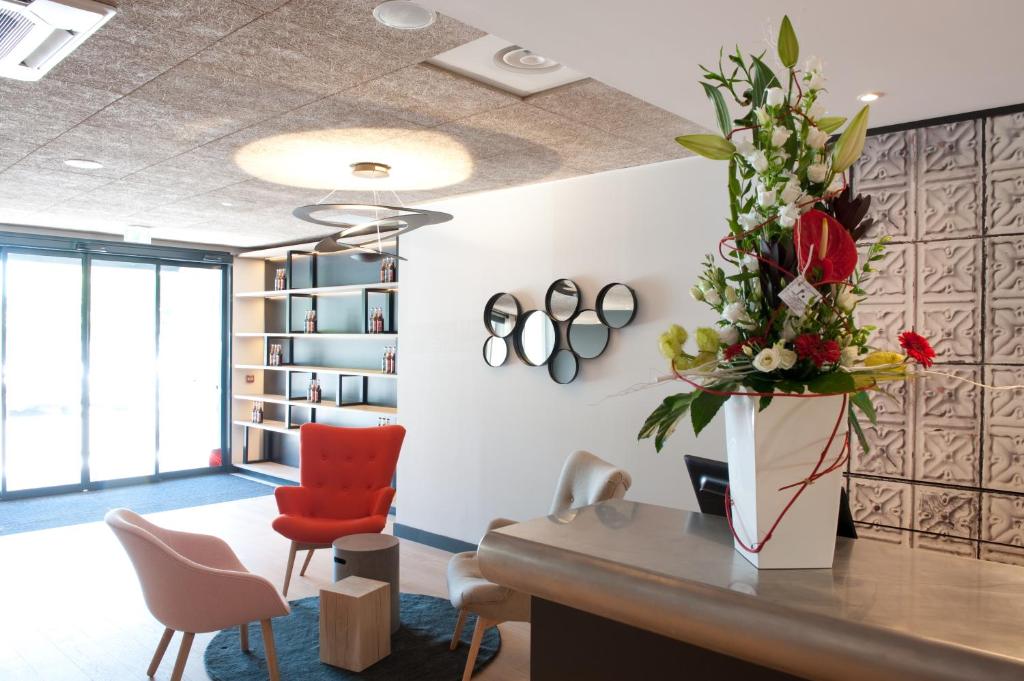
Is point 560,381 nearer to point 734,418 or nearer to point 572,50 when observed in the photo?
point 572,50

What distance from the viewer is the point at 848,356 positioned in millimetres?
1021

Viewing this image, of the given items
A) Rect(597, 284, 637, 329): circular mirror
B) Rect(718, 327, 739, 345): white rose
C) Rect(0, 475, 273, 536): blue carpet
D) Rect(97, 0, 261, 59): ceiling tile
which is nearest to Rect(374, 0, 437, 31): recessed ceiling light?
Rect(97, 0, 261, 59): ceiling tile

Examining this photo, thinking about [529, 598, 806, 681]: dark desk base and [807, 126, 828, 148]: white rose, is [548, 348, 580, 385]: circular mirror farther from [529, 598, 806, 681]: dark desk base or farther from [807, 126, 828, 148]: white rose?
[807, 126, 828, 148]: white rose

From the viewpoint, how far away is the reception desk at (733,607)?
0.76m

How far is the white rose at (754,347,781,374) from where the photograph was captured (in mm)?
982

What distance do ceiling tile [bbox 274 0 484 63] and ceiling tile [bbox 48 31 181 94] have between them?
0.67m

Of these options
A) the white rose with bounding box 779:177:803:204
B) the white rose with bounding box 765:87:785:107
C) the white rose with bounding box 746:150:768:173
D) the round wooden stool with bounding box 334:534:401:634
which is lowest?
the round wooden stool with bounding box 334:534:401:634

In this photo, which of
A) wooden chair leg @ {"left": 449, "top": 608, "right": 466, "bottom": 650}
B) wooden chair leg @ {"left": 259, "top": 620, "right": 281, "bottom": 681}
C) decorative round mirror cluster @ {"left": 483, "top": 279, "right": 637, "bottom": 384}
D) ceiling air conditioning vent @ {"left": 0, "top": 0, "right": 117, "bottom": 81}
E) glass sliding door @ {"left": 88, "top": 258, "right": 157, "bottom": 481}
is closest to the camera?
ceiling air conditioning vent @ {"left": 0, "top": 0, "right": 117, "bottom": 81}

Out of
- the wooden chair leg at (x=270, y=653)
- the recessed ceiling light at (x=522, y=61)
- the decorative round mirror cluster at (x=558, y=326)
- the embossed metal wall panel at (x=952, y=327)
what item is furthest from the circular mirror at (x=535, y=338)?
the wooden chair leg at (x=270, y=653)

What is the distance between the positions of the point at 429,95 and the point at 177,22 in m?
1.03

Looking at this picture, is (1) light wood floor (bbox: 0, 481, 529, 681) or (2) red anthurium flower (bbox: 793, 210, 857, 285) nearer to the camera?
(2) red anthurium flower (bbox: 793, 210, 857, 285)

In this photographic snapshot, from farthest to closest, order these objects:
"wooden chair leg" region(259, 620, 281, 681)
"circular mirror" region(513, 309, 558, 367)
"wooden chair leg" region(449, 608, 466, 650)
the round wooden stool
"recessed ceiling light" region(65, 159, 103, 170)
Answer: "circular mirror" region(513, 309, 558, 367), "recessed ceiling light" region(65, 159, 103, 170), the round wooden stool, "wooden chair leg" region(449, 608, 466, 650), "wooden chair leg" region(259, 620, 281, 681)

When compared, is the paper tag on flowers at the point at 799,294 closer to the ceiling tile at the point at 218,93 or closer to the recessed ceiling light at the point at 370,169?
the ceiling tile at the point at 218,93

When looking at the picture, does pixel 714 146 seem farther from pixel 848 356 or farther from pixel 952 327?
pixel 952 327
